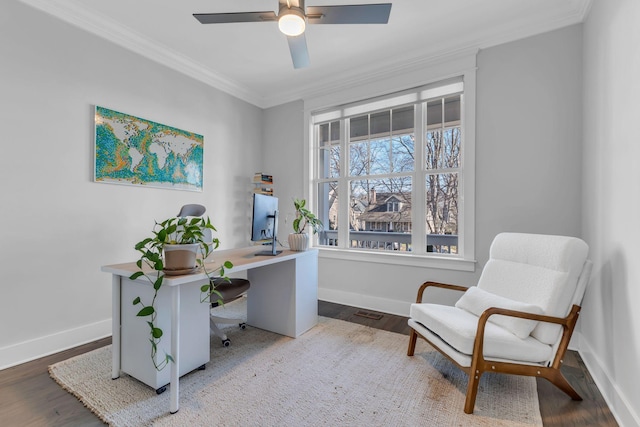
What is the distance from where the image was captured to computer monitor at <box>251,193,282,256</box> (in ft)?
7.61

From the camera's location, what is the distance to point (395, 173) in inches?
131

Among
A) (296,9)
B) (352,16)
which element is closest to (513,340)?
(352,16)

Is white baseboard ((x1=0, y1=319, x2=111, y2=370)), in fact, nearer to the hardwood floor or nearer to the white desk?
the hardwood floor

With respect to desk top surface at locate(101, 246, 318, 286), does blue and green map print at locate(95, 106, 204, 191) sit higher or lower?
higher

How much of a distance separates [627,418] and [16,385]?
3.48 metres

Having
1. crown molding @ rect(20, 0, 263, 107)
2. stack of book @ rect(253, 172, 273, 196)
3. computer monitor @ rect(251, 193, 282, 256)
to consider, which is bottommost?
computer monitor @ rect(251, 193, 282, 256)

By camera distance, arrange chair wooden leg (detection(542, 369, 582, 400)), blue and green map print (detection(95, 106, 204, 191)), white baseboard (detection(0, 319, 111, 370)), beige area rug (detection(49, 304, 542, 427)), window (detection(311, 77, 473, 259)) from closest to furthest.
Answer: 1. beige area rug (detection(49, 304, 542, 427))
2. chair wooden leg (detection(542, 369, 582, 400))
3. white baseboard (detection(0, 319, 111, 370))
4. blue and green map print (detection(95, 106, 204, 191))
5. window (detection(311, 77, 473, 259))

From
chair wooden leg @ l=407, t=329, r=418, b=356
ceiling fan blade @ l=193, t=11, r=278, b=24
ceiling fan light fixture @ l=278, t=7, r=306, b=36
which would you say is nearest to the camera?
ceiling fan light fixture @ l=278, t=7, r=306, b=36

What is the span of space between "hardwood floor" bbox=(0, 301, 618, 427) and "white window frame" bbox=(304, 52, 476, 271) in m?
1.13

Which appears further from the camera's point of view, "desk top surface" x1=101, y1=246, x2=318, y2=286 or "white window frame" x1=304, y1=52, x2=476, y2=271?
"white window frame" x1=304, y1=52, x2=476, y2=271

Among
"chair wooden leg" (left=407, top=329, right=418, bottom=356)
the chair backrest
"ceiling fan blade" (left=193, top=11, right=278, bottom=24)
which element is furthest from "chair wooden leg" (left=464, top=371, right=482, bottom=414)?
"ceiling fan blade" (left=193, top=11, right=278, bottom=24)

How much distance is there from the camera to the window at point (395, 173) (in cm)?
302

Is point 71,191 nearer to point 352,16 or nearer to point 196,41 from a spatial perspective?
point 196,41

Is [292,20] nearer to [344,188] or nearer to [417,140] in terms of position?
[417,140]
